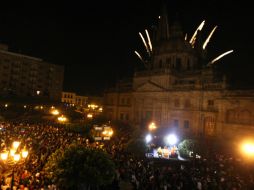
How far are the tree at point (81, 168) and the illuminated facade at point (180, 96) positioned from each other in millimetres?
28102

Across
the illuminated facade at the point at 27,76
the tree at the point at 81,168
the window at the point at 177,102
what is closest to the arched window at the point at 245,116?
the window at the point at 177,102

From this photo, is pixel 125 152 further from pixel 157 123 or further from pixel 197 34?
pixel 197 34

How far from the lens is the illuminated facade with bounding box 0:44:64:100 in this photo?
231 feet

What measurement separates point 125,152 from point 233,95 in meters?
20.4

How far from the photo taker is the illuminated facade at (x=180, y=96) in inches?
1468

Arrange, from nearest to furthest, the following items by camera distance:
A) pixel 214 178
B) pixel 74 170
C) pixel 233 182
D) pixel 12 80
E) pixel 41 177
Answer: pixel 74 170, pixel 41 177, pixel 233 182, pixel 214 178, pixel 12 80

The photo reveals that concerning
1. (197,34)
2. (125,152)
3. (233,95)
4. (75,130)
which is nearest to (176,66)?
(197,34)

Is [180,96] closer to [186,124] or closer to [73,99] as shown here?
[186,124]

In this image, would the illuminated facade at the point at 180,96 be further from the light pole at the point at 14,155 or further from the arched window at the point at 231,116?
the light pole at the point at 14,155

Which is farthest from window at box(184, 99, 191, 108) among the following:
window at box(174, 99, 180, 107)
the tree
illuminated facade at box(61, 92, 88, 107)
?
illuminated facade at box(61, 92, 88, 107)

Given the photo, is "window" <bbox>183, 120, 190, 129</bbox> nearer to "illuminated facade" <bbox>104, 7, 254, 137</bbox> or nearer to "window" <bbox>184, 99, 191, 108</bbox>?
"illuminated facade" <bbox>104, 7, 254, 137</bbox>

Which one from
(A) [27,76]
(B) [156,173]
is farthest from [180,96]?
(A) [27,76]

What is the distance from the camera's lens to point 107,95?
62.2 metres

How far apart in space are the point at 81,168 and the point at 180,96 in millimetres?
34394
